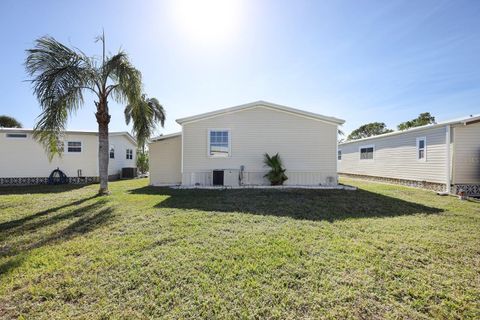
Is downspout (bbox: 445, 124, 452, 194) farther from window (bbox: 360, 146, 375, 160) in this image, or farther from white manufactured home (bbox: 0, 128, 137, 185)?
white manufactured home (bbox: 0, 128, 137, 185)

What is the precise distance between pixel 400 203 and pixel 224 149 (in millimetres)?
7034

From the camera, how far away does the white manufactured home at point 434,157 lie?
888 centimetres

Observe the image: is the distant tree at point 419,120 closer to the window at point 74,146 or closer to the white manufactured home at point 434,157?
the white manufactured home at point 434,157

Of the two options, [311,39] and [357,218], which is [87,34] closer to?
[311,39]

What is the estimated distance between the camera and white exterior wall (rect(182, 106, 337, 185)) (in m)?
9.89

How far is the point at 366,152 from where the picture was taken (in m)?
15.0

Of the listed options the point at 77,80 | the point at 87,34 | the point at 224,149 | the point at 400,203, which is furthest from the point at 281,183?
the point at 87,34

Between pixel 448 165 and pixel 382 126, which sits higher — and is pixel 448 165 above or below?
below

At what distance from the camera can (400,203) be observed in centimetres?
687

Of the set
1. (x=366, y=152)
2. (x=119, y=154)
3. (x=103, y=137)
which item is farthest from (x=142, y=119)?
(x=366, y=152)

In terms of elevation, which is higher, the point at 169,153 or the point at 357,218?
the point at 169,153

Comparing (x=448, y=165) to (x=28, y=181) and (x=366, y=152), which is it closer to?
(x=366, y=152)

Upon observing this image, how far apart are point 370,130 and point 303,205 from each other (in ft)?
139

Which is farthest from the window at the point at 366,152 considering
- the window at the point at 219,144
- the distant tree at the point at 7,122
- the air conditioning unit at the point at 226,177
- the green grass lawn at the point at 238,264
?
the distant tree at the point at 7,122
